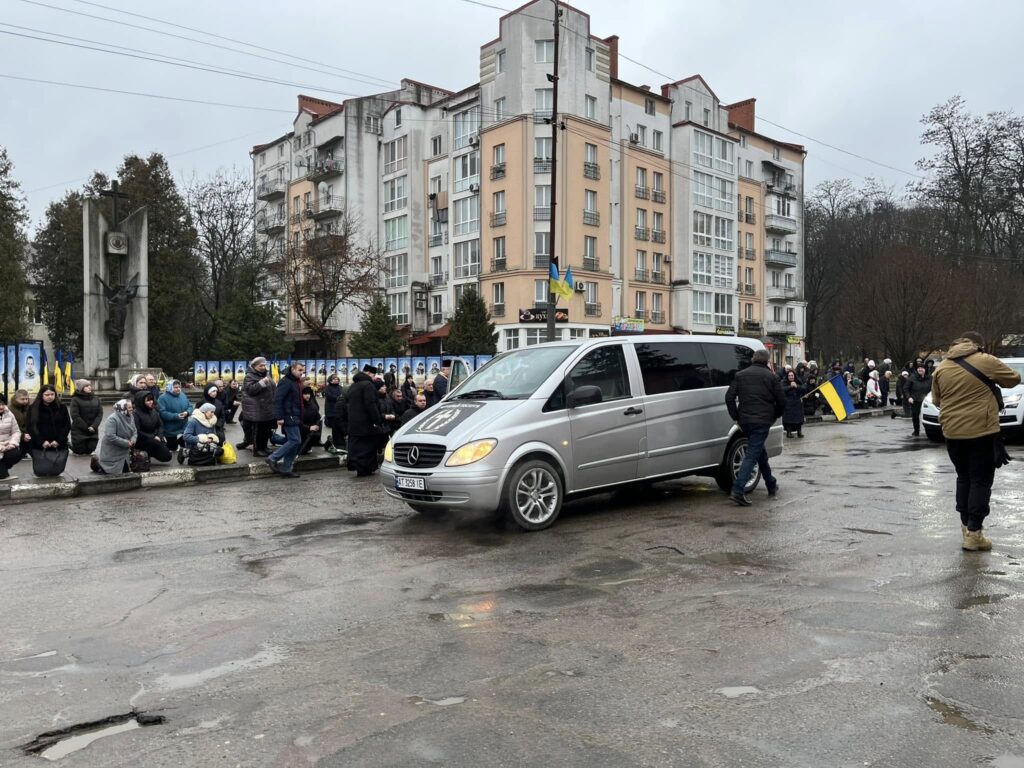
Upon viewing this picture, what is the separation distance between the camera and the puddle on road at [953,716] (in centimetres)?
359

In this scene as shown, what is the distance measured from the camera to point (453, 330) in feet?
152

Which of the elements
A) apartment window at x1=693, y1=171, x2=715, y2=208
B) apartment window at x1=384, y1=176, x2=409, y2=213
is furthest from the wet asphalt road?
apartment window at x1=384, y1=176, x2=409, y2=213

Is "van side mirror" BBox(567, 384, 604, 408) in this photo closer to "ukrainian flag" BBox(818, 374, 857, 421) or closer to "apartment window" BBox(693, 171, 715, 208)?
"ukrainian flag" BBox(818, 374, 857, 421)

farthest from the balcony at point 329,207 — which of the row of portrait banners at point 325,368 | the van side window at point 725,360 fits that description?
the van side window at point 725,360

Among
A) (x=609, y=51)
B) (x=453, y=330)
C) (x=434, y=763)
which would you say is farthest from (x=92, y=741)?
(x=609, y=51)

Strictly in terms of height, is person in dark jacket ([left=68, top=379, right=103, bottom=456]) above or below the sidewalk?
above

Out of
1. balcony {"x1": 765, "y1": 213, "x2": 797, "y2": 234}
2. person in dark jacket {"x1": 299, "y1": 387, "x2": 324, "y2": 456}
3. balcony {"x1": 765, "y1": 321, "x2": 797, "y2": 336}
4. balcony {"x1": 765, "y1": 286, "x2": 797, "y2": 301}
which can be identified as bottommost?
person in dark jacket {"x1": 299, "y1": 387, "x2": 324, "y2": 456}

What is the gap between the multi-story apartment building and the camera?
5053 cm

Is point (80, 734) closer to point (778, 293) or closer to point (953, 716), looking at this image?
point (953, 716)

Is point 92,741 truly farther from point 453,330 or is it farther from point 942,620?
point 453,330

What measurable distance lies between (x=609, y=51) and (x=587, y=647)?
53.4 m

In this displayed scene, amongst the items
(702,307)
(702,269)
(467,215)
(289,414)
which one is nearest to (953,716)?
(289,414)

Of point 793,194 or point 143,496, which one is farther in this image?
point 793,194

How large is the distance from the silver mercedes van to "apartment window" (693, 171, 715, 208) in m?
50.6
